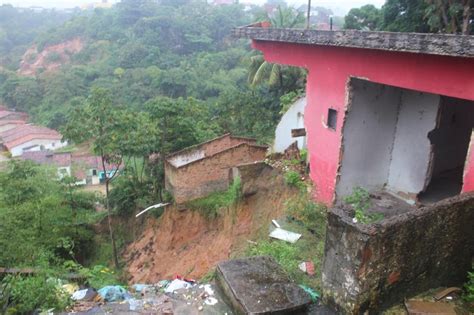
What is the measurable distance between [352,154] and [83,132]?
8355 millimetres

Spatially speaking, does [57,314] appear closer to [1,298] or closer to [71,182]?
[1,298]

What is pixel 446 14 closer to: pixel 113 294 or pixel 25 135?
pixel 113 294

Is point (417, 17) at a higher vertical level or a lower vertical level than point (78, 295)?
higher

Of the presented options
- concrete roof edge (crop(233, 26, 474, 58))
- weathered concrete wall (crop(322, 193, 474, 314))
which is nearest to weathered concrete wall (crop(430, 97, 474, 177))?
concrete roof edge (crop(233, 26, 474, 58))

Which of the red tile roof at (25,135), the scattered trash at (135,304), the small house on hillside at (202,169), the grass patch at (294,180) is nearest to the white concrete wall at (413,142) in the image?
the grass patch at (294,180)

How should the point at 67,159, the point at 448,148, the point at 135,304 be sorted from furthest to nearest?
the point at 67,159 → the point at 448,148 → the point at 135,304

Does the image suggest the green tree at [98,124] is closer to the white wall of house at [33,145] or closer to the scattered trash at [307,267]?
the scattered trash at [307,267]

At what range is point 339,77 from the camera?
22.1ft

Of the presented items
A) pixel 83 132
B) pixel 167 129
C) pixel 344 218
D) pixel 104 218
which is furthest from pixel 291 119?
pixel 344 218

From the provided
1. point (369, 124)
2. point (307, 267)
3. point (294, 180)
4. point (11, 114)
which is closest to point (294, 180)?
point (294, 180)

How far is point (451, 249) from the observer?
403cm

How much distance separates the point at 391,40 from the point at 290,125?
7715 millimetres

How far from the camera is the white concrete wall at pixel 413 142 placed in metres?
7.07

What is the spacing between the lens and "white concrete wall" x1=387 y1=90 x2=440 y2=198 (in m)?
7.07
